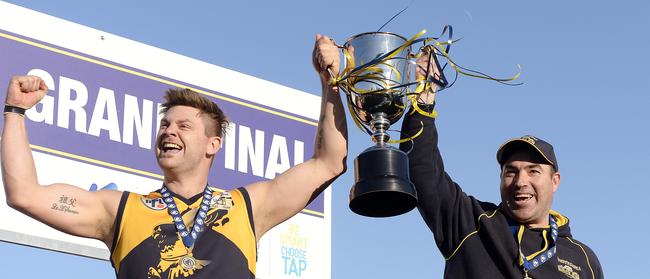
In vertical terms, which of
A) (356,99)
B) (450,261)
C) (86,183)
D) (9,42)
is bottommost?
(450,261)

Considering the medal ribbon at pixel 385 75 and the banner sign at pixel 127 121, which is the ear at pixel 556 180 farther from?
the banner sign at pixel 127 121

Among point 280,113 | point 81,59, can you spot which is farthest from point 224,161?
point 81,59

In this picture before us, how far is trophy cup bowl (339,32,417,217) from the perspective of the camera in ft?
20.3

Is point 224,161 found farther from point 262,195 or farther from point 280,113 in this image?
point 262,195

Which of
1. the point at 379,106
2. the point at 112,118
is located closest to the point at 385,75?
the point at 379,106

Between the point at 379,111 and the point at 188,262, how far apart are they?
50.8 inches

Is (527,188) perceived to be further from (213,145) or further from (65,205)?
(65,205)

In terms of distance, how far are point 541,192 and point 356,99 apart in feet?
4.18

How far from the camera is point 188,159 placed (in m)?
6.07

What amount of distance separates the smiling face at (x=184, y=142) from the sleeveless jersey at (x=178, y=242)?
0.18m

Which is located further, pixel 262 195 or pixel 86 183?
pixel 86 183

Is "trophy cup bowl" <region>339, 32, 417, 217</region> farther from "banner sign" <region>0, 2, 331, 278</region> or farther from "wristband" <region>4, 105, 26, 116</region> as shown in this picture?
"banner sign" <region>0, 2, 331, 278</region>

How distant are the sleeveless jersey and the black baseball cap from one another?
1.73 m

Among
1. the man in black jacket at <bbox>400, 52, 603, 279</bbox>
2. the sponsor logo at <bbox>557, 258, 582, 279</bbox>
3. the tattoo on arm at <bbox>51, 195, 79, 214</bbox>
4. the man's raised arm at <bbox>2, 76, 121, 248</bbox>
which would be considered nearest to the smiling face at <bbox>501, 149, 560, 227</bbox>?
the man in black jacket at <bbox>400, 52, 603, 279</bbox>
